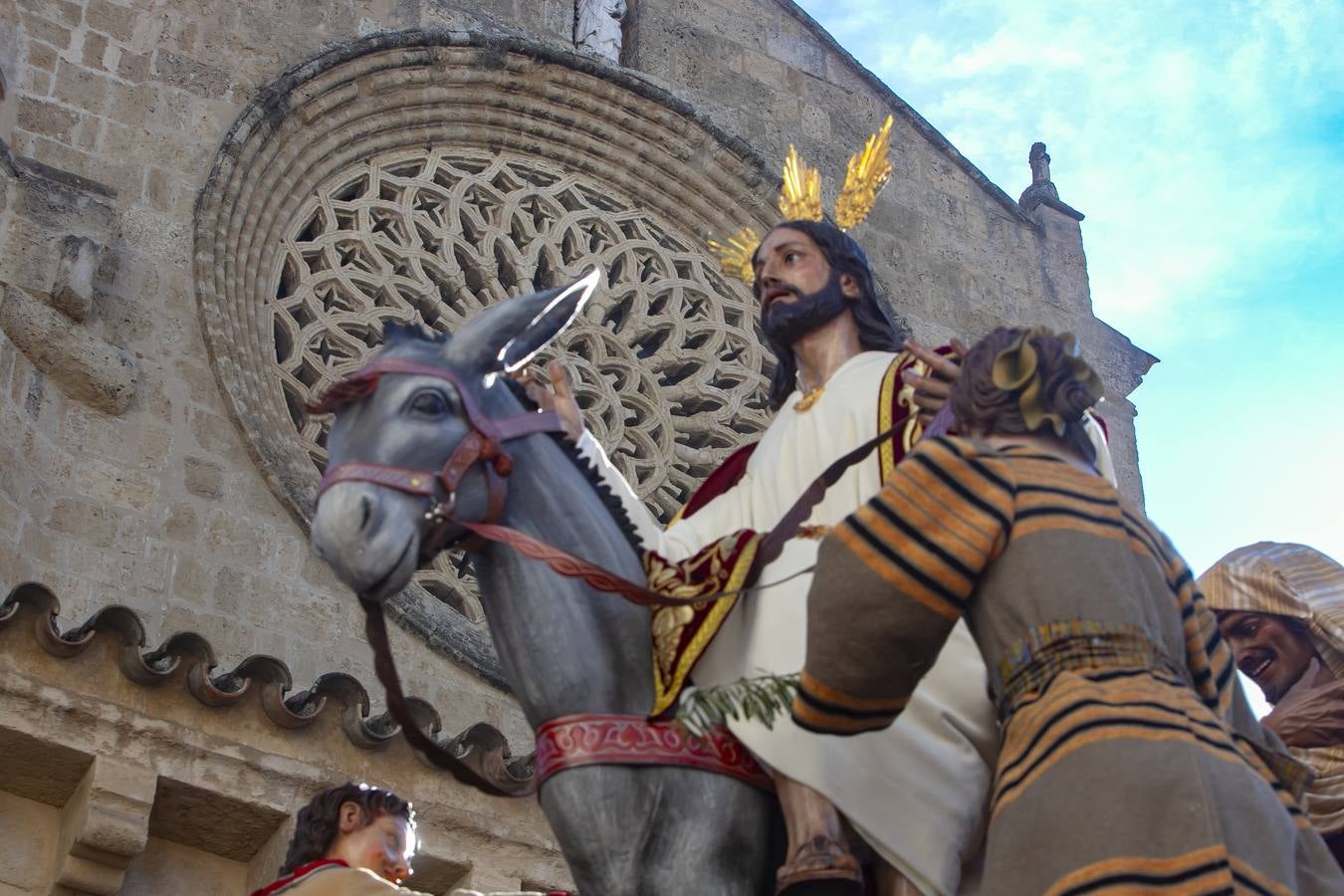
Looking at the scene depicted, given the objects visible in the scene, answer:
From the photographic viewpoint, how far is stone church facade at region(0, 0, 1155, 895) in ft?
24.6

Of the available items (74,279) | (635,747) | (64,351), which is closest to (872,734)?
(635,747)

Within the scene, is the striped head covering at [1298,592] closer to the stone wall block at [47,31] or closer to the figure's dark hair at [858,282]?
the figure's dark hair at [858,282]

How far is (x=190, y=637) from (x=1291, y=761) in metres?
4.52

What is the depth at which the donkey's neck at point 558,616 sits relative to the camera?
405 centimetres

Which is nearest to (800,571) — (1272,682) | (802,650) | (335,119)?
(802,650)

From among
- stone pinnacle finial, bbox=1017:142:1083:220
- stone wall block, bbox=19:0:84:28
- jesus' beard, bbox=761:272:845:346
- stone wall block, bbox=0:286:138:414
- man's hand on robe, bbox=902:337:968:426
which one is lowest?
man's hand on robe, bbox=902:337:968:426

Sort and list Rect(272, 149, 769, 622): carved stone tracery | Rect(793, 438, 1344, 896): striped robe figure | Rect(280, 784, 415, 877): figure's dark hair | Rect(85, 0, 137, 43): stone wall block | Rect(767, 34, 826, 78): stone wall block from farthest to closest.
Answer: Rect(767, 34, 826, 78): stone wall block → Rect(272, 149, 769, 622): carved stone tracery → Rect(85, 0, 137, 43): stone wall block → Rect(280, 784, 415, 877): figure's dark hair → Rect(793, 438, 1344, 896): striped robe figure

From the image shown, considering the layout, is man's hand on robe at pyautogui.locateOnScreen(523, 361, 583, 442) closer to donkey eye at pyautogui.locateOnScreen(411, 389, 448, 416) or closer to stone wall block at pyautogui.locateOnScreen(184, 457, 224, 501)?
donkey eye at pyautogui.locateOnScreen(411, 389, 448, 416)

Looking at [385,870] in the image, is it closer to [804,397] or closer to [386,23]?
[804,397]

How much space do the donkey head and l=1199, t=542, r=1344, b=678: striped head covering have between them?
155cm

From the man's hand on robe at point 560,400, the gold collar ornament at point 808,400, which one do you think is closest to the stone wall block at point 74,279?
the man's hand on robe at point 560,400

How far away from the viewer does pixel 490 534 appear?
13.3 feet

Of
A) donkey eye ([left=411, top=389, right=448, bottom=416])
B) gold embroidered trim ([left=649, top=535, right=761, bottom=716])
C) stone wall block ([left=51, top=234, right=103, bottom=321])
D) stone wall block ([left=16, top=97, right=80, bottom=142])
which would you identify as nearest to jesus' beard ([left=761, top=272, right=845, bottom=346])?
gold embroidered trim ([left=649, top=535, right=761, bottom=716])

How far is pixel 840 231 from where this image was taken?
16.0ft
